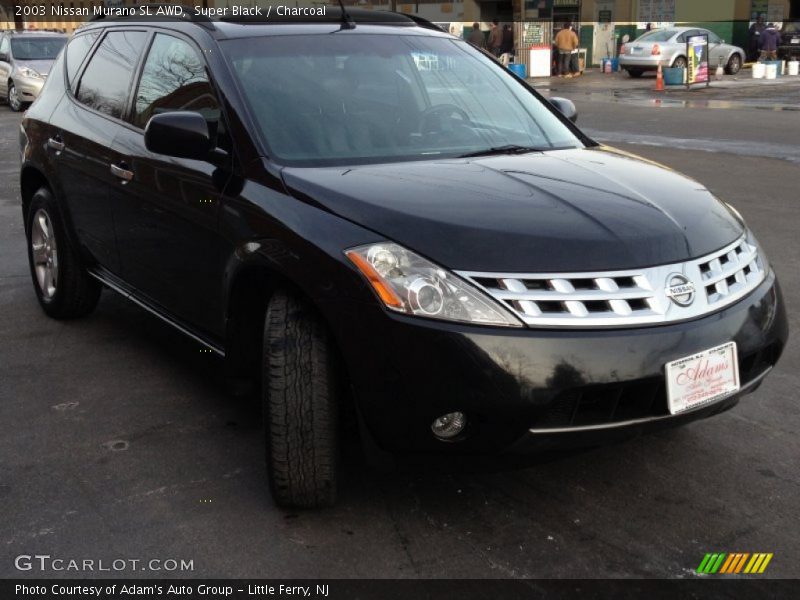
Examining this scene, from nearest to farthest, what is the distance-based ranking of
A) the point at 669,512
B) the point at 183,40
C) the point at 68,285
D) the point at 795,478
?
the point at 669,512 < the point at 795,478 < the point at 183,40 < the point at 68,285

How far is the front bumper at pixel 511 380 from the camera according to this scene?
287 centimetres

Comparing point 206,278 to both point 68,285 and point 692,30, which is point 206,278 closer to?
point 68,285

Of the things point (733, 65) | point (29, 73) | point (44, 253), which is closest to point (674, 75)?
point (733, 65)

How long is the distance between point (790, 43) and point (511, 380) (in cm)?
3440

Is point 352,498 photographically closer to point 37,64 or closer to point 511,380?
point 511,380

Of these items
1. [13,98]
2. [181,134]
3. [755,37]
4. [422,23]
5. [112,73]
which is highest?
[422,23]

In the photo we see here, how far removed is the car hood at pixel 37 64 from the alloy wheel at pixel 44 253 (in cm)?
1619

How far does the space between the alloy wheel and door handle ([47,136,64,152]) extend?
403 millimetres

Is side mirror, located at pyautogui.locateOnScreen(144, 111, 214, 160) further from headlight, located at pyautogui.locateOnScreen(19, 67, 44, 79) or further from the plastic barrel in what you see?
the plastic barrel

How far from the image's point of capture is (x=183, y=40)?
4.29 m

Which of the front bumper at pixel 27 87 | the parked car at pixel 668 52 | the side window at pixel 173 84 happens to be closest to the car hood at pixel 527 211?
the side window at pixel 173 84

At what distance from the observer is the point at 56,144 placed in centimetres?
536
